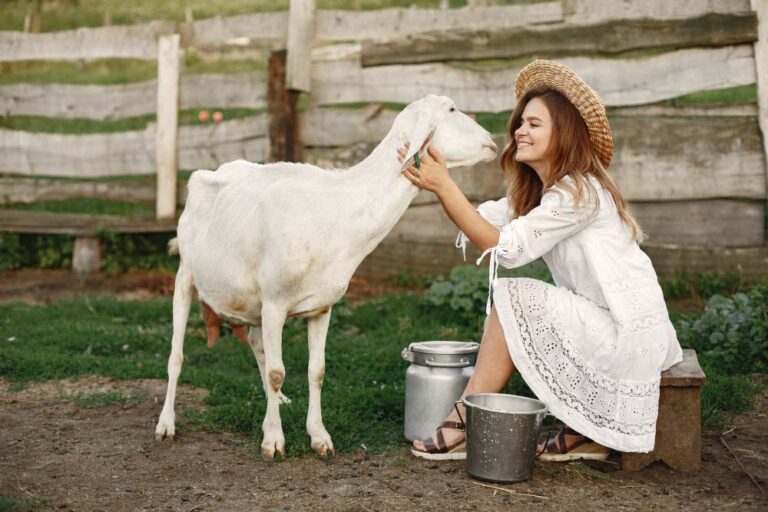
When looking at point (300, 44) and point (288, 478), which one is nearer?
point (288, 478)

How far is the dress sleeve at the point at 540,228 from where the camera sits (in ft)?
12.4

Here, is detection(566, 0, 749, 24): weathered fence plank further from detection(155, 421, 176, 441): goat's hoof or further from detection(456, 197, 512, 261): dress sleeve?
detection(155, 421, 176, 441): goat's hoof

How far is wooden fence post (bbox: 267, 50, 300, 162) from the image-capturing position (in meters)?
8.93

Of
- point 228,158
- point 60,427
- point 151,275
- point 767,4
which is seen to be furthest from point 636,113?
point 60,427

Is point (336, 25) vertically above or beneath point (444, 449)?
above

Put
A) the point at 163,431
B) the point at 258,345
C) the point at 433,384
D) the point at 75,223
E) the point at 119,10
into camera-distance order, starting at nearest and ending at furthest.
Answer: the point at 433,384 → the point at 163,431 → the point at 258,345 → the point at 75,223 → the point at 119,10

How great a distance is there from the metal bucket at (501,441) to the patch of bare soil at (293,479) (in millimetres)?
61

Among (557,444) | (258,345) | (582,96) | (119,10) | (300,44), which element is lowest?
(557,444)

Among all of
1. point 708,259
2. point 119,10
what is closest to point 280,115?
point 708,259

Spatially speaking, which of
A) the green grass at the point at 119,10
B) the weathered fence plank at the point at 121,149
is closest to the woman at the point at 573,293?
the weathered fence plank at the point at 121,149

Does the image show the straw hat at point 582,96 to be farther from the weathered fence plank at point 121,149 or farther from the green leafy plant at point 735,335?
the weathered fence plank at point 121,149

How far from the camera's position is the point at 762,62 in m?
7.61

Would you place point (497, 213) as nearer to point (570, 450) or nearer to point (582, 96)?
point (582, 96)

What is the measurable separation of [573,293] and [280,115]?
5503 millimetres
